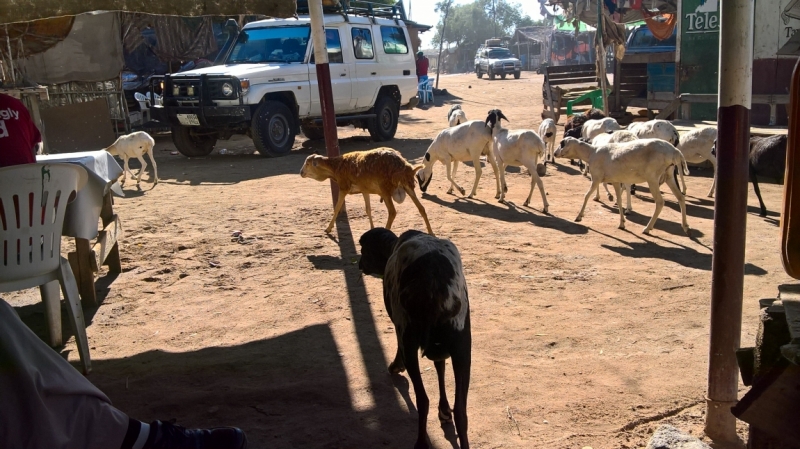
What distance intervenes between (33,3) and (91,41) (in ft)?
41.1

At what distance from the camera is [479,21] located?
296 ft

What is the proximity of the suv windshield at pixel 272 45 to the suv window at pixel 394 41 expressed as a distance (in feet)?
6.93

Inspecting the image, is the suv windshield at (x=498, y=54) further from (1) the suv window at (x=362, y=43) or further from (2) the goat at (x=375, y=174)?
(2) the goat at (x=375, y=174)

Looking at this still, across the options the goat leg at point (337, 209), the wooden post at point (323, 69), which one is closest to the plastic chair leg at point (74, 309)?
the goat leg at point (337, 209)

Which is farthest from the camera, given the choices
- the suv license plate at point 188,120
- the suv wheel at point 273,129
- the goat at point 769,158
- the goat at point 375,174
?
the suv wheel at point 273,129

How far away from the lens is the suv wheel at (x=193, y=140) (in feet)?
47.3

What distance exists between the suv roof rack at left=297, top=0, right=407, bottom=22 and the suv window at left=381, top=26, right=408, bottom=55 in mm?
340

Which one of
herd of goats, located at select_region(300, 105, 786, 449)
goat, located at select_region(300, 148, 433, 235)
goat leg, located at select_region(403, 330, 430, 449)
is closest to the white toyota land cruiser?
herd of goats, located at select_region(300, 105, 786, 449)

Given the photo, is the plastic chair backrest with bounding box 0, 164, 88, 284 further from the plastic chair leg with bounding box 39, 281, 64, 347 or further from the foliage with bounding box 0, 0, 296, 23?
the foliage with bounding box 0, 0, 296, 23

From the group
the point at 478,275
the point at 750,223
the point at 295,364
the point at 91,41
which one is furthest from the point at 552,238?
the point at 91,41

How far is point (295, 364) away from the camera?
4.48 metres

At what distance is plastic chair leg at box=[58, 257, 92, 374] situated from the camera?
167 inches

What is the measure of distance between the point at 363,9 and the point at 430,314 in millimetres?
13315

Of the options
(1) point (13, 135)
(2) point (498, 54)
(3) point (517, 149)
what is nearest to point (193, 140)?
(3) point (517, 149)
